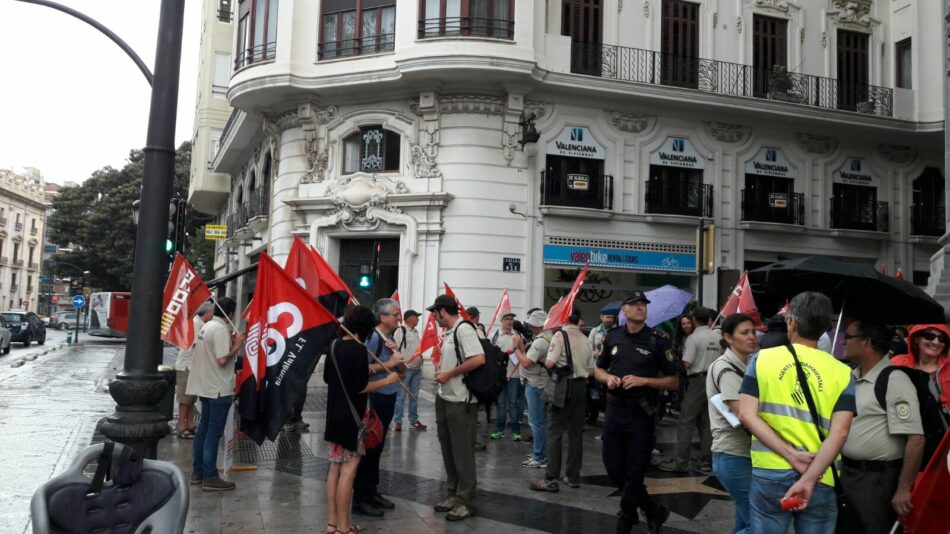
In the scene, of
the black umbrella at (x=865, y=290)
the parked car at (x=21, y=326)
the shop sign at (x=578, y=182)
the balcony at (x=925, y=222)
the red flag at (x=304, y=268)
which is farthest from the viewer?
the parked car at (x=21, y=326)

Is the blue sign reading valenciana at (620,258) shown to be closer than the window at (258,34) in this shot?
Yes

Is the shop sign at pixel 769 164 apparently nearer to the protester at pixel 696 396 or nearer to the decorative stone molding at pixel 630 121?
the decorative stone molding at pixel 630 121

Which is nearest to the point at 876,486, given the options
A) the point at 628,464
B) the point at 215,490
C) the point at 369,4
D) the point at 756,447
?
the point at 756,447

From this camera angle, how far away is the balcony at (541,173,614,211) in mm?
19484

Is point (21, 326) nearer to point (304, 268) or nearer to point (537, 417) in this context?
point (304, 268)

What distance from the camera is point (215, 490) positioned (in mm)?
7195

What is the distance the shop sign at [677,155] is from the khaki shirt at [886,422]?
1682 centimetres

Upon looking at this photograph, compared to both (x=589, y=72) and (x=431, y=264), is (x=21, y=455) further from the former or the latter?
(x=589, y=72)

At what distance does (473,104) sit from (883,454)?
16100mm

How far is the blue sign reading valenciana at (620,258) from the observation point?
1936cm

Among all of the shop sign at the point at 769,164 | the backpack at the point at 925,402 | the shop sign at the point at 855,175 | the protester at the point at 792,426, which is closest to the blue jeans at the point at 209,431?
the protester at the point at 792,426

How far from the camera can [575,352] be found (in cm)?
790

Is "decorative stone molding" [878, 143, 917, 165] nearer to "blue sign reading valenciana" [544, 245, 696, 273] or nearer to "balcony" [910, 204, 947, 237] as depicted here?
"balcony" [910, 204, 947, 237]

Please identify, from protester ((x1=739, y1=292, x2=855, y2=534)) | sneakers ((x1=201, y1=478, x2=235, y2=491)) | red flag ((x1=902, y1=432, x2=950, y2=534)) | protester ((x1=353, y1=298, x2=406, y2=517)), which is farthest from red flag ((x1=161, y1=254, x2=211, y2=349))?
red flag ((x1=902, y1=432, x2=950, y2=534))
